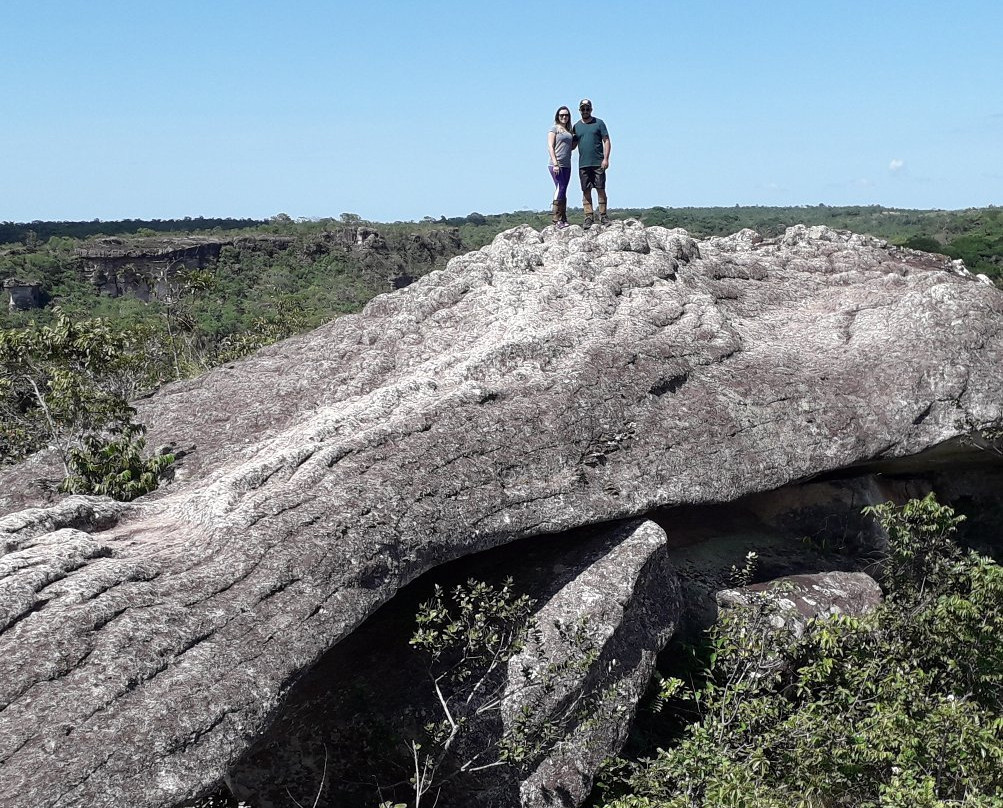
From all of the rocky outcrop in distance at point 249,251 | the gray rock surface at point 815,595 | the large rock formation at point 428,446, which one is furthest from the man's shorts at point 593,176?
the rocky outcrop in distance at point 249,251

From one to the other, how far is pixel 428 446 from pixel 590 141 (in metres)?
9.33

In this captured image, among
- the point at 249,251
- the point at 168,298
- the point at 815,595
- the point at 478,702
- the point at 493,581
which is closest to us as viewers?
the point at 478,702

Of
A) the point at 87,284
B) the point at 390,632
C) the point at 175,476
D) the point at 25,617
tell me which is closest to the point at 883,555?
the point at 390,632

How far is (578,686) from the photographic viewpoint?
951 cm

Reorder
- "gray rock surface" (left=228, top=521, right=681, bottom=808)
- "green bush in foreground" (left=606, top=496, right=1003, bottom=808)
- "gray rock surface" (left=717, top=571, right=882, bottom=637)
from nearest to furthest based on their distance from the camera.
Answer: "green bush in foreground" (left=606, top=496, right=1003, bottom=808), "gray rock surface" (left=228, top=521, right=681, bottom=808), "gray rock surface" (left=717, top=571, right=882, bottom=637)

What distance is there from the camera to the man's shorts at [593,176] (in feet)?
58.0

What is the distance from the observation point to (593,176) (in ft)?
58.5

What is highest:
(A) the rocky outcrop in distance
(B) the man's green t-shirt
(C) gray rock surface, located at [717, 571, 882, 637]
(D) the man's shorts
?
(B) the man's green t-shirt

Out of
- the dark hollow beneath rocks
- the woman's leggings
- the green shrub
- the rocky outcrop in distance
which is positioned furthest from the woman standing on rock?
the rocky outcrop in distance

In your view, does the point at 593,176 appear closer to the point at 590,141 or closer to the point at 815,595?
the point at 590,141

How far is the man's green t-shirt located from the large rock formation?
66.1 inches

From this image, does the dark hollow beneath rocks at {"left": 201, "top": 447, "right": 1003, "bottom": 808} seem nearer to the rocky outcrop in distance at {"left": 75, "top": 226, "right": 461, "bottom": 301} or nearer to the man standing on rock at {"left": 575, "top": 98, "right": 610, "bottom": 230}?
the man standing on rock at {"left": 575, "top": 98, "right": 610, "bottom": 230}

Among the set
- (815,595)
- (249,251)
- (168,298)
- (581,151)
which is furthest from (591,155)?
(249,251)

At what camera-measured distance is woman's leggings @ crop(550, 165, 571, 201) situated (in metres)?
17.3
